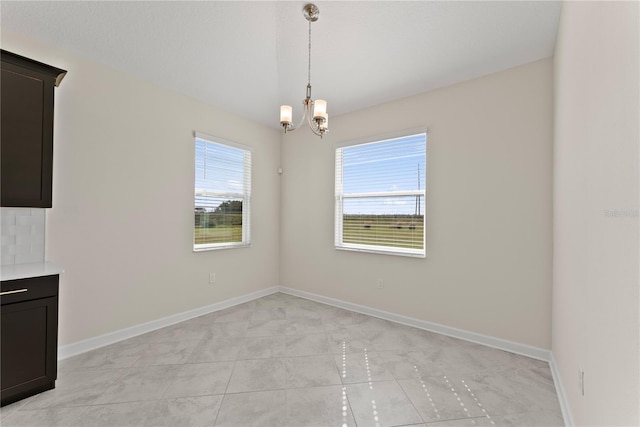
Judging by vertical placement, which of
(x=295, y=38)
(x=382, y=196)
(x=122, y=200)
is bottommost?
(x=122, y=200)

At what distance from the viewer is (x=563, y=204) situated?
6.53ft

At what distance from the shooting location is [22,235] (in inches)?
88.5

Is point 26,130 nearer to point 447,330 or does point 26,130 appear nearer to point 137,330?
point 137,330

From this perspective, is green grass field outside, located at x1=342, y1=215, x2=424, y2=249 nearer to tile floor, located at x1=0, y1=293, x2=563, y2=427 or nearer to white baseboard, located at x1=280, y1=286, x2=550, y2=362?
white baseboard, located at x1=280, y1=286, x2=550, y2=362

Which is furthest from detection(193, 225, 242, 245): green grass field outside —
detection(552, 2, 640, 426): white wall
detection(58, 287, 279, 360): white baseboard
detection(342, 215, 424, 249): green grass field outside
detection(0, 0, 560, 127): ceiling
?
detection(552, 2, 640, 426): white wall

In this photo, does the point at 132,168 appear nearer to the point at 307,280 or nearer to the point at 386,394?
the point at 307,280

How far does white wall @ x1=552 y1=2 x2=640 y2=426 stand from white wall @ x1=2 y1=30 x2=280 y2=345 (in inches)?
143

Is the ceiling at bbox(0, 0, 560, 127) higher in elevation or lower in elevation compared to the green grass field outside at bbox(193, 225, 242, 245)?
higher

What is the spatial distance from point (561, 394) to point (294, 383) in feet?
6.21

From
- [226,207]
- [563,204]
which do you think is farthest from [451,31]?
[226,207]

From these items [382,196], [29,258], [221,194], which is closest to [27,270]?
[29,258]

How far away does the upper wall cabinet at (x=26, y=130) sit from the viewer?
1910mm

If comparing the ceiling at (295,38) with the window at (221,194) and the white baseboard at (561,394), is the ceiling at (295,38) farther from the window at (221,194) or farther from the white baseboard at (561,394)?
the white baseboard at (561,394)

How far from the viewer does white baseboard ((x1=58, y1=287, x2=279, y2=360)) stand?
2.49 metres
